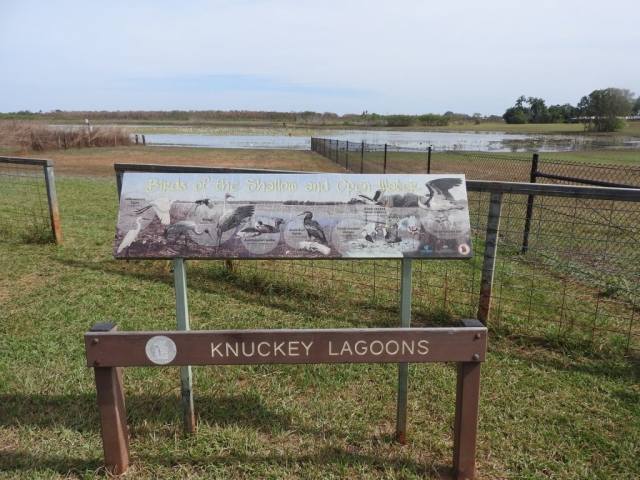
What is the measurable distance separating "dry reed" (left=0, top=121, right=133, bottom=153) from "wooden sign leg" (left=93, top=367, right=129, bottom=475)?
91.0 ft

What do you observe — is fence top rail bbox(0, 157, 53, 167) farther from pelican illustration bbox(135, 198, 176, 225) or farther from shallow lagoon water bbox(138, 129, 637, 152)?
shallow lagoon water bbox(138, 129, 637, 152)

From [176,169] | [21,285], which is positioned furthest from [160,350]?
[21,285]

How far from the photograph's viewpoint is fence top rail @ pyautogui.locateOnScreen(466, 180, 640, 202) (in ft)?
11.4

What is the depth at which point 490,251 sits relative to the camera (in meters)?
3.98

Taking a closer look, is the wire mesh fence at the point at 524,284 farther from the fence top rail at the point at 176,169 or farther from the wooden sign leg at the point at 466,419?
the wooden sign leg at the point at 466,419

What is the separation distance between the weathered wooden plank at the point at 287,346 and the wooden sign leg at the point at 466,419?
90 millimetres

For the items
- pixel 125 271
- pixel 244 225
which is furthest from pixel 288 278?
pixel 244 225

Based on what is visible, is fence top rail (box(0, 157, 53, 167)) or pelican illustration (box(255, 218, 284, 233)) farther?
fence top rail (box(0, 157, 53, 167))

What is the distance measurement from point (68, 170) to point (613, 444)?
65.7ft

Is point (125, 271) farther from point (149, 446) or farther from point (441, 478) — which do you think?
point (441, 478)

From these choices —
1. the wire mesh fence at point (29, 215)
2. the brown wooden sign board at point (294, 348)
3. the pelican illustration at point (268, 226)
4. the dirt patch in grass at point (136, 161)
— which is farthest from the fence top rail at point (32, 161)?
the dirt patch in grass at point (136, 161)

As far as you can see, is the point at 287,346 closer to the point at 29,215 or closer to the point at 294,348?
the point at 294,348

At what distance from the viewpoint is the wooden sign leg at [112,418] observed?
230cm

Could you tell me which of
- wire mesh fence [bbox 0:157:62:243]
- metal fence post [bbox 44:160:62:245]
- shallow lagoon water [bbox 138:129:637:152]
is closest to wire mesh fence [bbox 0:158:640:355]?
metal fence post [bbox 44:160:62:245]
